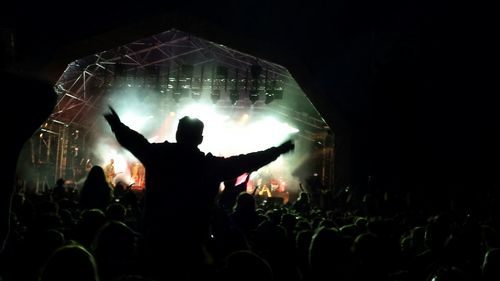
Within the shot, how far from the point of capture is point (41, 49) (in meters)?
11.7

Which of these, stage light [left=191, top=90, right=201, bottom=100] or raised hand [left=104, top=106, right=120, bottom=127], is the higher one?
stage light [left=191, top=90, right=201, bottom=100]

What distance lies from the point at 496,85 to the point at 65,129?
62.3ft

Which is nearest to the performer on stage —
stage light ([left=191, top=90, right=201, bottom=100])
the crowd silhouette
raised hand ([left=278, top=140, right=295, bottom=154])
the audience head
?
stage light ([left=191, top=90, right=201, bottom=100])

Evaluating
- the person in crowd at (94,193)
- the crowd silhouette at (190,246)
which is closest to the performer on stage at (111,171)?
the person in crowd at (94,193)

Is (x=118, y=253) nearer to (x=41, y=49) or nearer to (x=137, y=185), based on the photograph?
(x=41, y=49)

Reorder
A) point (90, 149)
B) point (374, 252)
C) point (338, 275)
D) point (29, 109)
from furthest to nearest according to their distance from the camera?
point (90, 149)
point (374, 252)
point (338, 275)
point (29, 109)

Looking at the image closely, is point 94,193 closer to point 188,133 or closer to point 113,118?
point 113,118

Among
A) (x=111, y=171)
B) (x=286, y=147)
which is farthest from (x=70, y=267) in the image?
(x=111, y=171)

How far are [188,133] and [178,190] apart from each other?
1.43 ft

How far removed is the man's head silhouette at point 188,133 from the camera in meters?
3.42

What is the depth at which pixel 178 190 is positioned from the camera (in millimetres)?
3271

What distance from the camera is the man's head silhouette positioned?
135 inches

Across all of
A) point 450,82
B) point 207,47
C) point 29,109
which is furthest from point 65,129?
point 29,109

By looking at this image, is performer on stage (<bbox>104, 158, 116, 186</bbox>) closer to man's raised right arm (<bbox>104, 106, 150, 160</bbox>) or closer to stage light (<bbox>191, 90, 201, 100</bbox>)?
stage light (<bbox>191, 90, 201, 100</bbox>)
